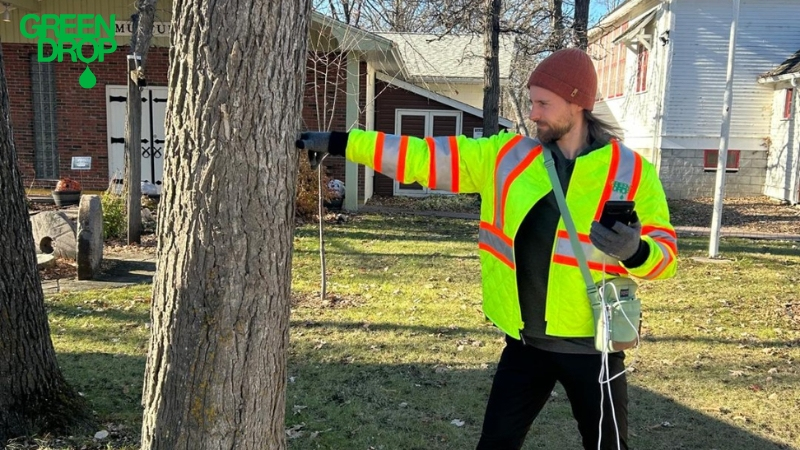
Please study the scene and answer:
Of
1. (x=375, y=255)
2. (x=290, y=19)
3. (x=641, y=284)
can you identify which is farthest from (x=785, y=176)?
(x=290, y=19)

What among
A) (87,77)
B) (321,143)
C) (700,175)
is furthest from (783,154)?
(321,143)

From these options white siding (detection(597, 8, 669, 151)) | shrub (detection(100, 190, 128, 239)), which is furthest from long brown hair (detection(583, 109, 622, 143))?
white siding (detection(597, 8, 669, 151))

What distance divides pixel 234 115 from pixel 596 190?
131 cm

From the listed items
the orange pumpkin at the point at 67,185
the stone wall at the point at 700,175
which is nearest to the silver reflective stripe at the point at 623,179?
the orange pumpkin at the point at 67,185

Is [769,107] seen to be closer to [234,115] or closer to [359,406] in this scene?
[359,406]

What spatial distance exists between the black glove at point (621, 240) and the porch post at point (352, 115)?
1027cm

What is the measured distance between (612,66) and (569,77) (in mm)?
24069

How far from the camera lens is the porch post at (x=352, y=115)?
12.5 m

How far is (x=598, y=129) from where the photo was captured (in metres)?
2.51

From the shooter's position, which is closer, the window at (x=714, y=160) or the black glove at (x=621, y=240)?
the black glove at (x=621, y=240)

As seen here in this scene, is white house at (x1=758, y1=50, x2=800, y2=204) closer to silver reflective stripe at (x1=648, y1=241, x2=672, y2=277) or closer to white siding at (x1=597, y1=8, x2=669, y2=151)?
white siding at (x1=597, y1=8, x2=669, y2=151)

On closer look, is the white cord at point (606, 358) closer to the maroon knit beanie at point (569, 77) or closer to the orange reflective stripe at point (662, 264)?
the orange reflective stripe at point (662, 264)

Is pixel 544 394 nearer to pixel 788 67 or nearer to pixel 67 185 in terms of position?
pixel 67 185

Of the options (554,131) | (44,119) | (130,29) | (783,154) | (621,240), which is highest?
(130,29)
